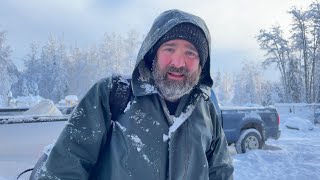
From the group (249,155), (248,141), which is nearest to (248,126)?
(248,141)

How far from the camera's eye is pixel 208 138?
2.04 m

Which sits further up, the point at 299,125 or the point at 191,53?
the point at 191,53

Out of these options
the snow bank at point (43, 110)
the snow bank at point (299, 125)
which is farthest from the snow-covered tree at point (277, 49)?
the snow bank at point (43, 110)

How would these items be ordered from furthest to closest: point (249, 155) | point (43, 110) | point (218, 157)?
1. point (249, 155)
2. point (43, 110)
3. point (218, 157)

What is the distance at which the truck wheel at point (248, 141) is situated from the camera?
9.63 meters

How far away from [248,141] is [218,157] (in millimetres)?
7909

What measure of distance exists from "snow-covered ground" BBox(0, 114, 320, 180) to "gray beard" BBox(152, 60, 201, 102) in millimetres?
1654

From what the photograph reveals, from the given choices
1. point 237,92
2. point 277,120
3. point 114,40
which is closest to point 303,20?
point 277,120

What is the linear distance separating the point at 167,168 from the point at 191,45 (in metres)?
0.69

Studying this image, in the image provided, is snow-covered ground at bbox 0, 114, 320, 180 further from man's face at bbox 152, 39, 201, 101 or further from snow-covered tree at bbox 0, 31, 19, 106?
snow-covered tree at bbox 0, 31, 19, 106

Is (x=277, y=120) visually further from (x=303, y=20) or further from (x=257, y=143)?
(x=303, y=20)

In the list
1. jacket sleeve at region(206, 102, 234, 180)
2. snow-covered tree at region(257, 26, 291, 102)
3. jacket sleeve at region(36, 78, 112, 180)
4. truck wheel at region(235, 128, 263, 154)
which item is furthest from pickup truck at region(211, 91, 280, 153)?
snow-covered tree at region(257, 26, 291, 102)

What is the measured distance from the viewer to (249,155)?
9.18m

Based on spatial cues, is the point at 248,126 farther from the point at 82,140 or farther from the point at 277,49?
the point at 277,49
